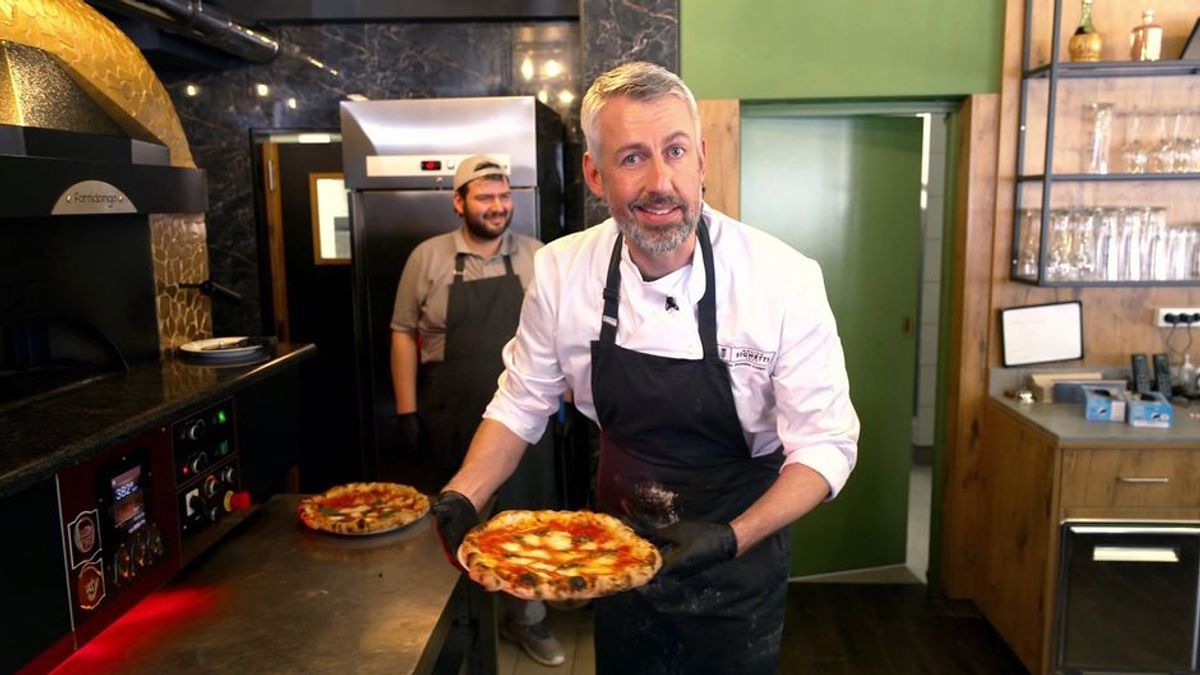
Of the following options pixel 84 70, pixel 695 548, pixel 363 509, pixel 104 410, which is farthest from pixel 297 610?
pixel 84 70

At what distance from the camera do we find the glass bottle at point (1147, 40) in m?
3.23

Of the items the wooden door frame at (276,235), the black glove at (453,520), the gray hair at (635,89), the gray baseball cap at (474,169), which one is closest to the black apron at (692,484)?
the gray hair at (635,89)

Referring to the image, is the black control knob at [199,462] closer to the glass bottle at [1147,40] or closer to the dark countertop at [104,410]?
the dark countertop at [104,410]

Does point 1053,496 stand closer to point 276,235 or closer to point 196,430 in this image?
point 196,430

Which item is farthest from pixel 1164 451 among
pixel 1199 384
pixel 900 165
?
pixel 900 165

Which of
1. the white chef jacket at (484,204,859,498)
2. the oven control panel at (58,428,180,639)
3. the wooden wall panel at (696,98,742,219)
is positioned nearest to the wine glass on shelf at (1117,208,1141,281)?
the wooden wall panel at (696,98,742,219)

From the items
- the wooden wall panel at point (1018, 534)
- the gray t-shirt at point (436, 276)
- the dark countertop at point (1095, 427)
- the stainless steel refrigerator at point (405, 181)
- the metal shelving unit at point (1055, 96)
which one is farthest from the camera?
the stainless steel refrigerator at point (405, 181)

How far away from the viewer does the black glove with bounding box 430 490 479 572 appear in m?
1.79

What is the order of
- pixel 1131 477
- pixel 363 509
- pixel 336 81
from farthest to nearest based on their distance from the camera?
1. pixel 336 81
2. pixel 1131 477
3. pixel 363 509

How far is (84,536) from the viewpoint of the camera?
1.70 m

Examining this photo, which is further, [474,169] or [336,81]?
[336,81]

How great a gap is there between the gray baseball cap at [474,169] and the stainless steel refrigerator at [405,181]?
178mm

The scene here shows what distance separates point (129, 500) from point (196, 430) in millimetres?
305

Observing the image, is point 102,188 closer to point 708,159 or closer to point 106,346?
point 106,346
